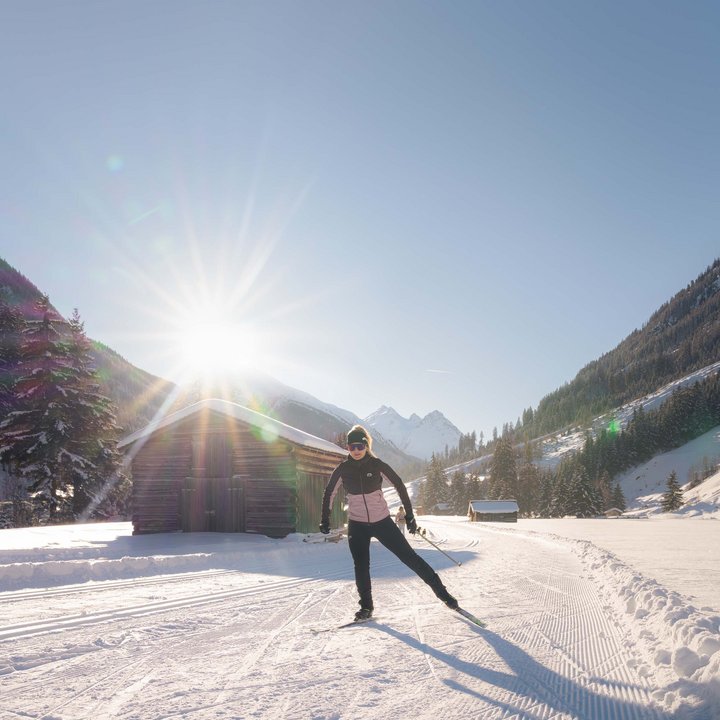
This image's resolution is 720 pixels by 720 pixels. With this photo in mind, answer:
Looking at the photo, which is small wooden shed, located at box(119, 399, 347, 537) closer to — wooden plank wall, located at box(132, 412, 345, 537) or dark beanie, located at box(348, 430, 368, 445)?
wooden plank wall, located at box(132, 412, 345, 537)

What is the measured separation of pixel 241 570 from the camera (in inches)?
350

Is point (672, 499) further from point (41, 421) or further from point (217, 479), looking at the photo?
point (41, 421)

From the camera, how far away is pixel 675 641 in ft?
12.9

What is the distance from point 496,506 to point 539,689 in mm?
55831

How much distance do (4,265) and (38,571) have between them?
90.8m

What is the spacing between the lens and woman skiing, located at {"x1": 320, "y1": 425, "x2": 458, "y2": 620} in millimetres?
5047

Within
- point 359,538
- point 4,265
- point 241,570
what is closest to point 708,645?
point 359,538

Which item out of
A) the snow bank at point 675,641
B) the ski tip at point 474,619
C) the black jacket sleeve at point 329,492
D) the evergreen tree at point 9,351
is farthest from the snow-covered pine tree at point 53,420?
the snow bank at point 675,641

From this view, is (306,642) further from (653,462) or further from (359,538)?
(653,462)

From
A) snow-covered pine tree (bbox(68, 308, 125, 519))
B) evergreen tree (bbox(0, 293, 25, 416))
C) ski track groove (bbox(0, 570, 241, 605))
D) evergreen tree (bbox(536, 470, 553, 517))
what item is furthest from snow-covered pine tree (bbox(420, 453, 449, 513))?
ski track groove (bbox(0, 570, 241, 605))

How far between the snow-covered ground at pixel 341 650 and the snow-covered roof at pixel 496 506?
4995 cm

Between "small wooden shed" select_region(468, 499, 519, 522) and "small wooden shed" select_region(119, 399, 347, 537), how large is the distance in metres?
42.1

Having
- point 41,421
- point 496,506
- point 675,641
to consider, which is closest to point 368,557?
point 675,641

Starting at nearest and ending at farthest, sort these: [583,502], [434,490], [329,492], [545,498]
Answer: [329,492], [583,502], [545,498], [434,490]
